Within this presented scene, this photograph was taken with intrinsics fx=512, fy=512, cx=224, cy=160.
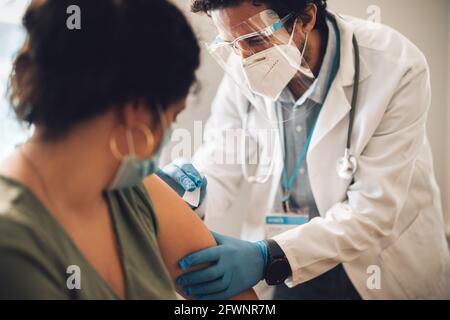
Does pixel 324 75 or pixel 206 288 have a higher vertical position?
pixel 324 75

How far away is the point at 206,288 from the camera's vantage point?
134 cm

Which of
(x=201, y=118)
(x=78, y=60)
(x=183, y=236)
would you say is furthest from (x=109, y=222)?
(x=201, y=118)

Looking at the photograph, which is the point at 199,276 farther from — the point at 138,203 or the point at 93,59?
the point at 93,59

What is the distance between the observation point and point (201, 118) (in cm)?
204

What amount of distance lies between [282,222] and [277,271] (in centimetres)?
28

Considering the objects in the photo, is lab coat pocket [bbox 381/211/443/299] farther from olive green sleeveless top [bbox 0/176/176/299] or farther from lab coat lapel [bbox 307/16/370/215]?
olive green sleeveless top [bbox 0/176/176/299]

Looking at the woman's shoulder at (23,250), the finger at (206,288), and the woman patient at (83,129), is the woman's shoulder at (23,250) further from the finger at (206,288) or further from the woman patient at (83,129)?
the finger at (206,288)

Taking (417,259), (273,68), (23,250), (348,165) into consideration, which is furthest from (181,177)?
(417,259)

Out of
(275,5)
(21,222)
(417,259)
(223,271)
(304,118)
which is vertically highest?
(275,5)

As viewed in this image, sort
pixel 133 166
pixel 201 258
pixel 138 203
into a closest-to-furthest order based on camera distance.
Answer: pixel 133 166, pixel 138 203, pixel 201 258

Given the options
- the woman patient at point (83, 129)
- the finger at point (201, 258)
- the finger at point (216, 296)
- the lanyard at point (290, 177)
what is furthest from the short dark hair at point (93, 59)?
the lanyard at point (290, 177)

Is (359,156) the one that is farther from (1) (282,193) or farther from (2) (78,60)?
(2) (78,60)

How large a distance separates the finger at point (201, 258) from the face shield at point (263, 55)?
53 centimetres
